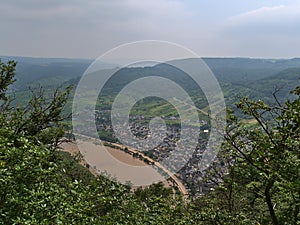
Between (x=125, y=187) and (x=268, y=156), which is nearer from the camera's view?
(x=268, y=156)

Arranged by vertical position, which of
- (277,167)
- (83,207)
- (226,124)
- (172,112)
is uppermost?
(226,124)

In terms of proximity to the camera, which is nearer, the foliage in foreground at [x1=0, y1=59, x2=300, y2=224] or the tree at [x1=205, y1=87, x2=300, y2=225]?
the foliage in foreground at [x1=0, y1=59, x2=300, y2=224]

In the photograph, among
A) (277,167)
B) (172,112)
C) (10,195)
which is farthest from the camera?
(172,112)

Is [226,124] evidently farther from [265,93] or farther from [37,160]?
[265,93]

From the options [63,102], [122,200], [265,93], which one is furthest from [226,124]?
[265,93]

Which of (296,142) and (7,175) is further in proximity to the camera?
(296,142)

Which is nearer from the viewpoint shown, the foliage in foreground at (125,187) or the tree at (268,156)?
the foliage in foreground at (125,187)

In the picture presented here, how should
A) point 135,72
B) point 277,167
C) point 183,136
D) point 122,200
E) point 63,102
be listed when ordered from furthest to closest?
1. point 135,72
2. point 183,136
3. point 63,102
4. point 122,200
5. point 277,167

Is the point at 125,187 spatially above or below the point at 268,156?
below

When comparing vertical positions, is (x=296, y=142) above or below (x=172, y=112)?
above
